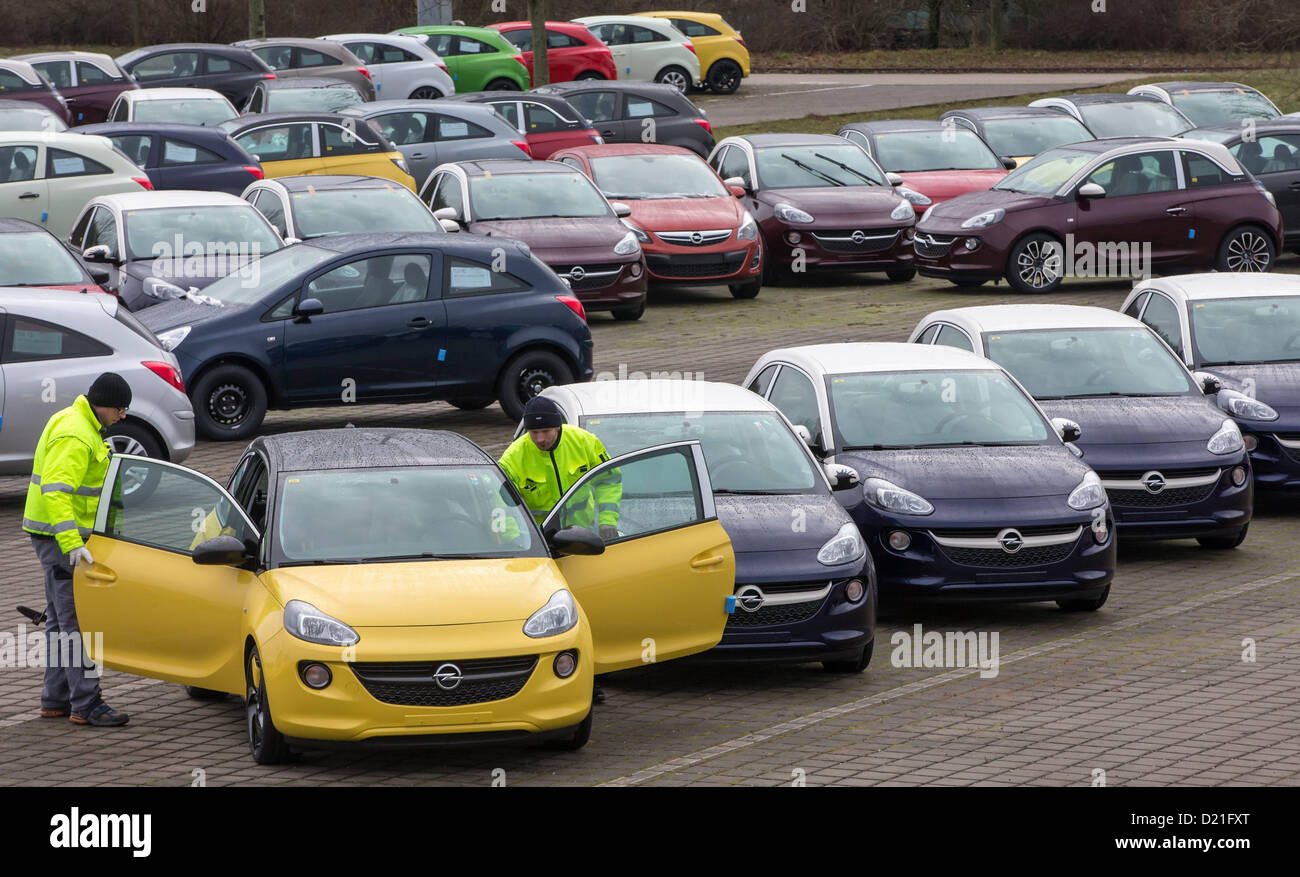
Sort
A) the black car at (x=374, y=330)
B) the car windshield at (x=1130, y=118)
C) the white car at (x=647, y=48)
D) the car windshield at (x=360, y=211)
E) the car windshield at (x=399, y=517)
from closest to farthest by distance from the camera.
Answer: the car windshield at (x=399, y=517) < the black car at (x=374, y=330) < the car windshield at (x=360, y=211) < the car windshield at (x=1130, y=118) < the white car at (x=647, y=48)

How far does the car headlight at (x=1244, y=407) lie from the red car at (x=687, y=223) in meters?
9.27

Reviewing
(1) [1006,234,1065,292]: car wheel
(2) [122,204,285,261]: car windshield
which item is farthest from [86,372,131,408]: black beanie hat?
(1) [1006,234,1065,292]: car wheel

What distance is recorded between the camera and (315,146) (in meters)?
27.3

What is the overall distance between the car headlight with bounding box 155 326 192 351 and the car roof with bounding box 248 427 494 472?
6656 mm

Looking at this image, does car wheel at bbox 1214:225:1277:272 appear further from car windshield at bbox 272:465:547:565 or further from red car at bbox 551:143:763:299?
car windshield at bbox 272:465:547:565

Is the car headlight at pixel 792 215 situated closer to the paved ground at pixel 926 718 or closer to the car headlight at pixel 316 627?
the paved ground at pixel 926 718

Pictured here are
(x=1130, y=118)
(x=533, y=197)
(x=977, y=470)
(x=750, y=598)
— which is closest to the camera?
(x=750, y=598)

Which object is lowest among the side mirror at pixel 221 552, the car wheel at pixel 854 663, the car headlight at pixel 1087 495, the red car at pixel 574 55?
the car wheel at pixel 854 663

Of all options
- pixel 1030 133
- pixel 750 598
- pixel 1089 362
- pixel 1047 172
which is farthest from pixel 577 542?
pixel 1030 133

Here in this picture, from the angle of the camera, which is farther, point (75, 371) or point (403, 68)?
point (403, 68)

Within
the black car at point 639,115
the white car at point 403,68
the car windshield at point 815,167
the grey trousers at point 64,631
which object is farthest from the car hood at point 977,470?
the white car at point 403,68

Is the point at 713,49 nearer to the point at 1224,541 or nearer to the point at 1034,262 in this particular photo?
the point at 1034,262

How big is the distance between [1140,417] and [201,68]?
26.3 meters

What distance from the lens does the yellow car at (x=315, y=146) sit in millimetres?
27156
